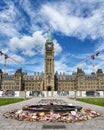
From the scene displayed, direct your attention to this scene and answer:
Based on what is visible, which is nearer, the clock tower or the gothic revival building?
the clock tower

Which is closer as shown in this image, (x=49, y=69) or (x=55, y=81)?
(x=49, y=69)

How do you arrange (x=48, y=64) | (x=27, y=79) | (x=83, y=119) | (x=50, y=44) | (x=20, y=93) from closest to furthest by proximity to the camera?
1. (x=83, y=119)
2. (x=20, y=93)
3. (x=48, y=64)
4. (x=50, y=44)
5. (x=27, y=79)

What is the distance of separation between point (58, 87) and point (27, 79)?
25.5m

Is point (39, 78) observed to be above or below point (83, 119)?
above

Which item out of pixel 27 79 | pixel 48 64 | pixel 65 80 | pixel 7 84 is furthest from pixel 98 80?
pixel 7 84

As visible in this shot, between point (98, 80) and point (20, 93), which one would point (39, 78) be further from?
point (20, 93)

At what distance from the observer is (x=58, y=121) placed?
11.3 metres

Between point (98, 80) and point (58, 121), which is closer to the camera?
point (58, 121)

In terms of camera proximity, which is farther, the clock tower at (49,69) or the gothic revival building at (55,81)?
the gothic revival building at (55,81)

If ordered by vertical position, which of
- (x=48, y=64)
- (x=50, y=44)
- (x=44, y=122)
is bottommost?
(x=44, y=122)

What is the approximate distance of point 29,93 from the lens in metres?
73.0

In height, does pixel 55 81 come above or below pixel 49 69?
below

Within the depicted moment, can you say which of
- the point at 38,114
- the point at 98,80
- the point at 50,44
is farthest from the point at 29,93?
the point at 98,80

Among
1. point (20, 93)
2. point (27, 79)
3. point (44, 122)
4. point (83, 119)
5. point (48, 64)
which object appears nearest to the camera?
point (44, 122)
